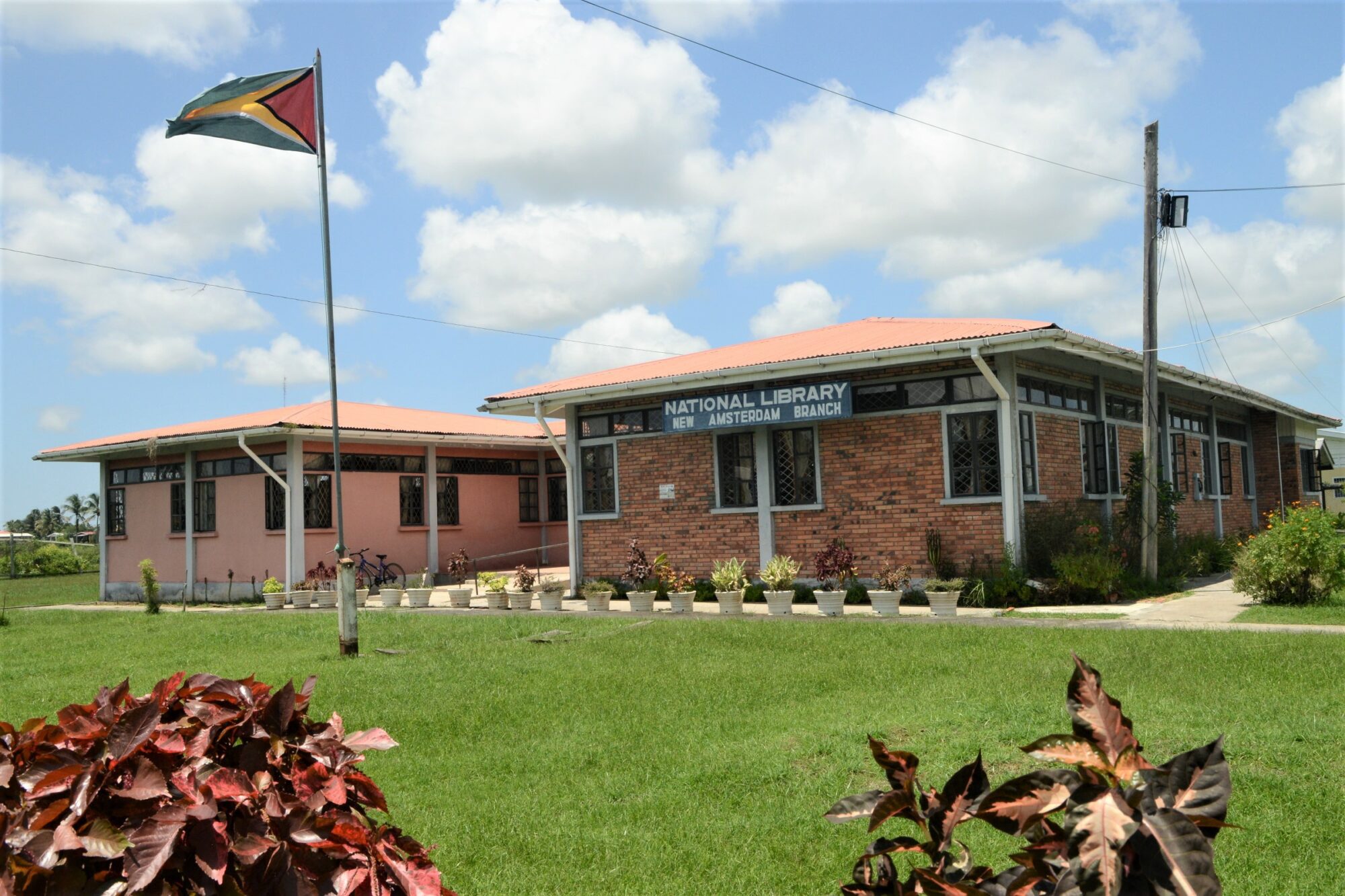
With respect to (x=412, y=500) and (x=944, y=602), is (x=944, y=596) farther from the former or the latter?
(x=412, y=500)

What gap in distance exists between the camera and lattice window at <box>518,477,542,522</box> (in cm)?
2648

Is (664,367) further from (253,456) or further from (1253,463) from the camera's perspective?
(1253,463)

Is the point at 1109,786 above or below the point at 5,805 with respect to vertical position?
above

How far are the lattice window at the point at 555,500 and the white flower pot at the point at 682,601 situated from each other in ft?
37.9

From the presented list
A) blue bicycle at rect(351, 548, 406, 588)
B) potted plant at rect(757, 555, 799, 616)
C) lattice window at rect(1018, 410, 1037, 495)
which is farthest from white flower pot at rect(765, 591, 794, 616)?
blue bicycle at rect(351, 548, 406, 588)

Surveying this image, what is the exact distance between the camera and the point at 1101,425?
56.9 ft

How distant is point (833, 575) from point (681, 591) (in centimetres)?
254

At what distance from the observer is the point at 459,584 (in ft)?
68.2

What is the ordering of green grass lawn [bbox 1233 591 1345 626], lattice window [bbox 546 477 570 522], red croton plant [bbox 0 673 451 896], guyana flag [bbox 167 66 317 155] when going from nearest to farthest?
red croton plant [bbox 0 673 451 896]
green grass lawn [bbox 1233 591 1345 626]
guyana flag [bbox 167 66 317 155]
lattice window [bbox 546 477 570 522]

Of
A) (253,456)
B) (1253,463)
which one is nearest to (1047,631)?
(253,456)

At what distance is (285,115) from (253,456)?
9687 millimetres

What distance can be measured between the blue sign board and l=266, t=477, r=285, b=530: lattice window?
29.8ft

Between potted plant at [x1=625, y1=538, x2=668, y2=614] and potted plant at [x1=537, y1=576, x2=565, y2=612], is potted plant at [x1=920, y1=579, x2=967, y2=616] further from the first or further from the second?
potted plant at [x1=537, y1=576, x2=565, y2=612]

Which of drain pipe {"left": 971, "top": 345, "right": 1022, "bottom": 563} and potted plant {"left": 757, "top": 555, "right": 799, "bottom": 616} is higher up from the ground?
drain pipe {"left": 971, "top": 345, "right": 1022, "bottom": 563}
